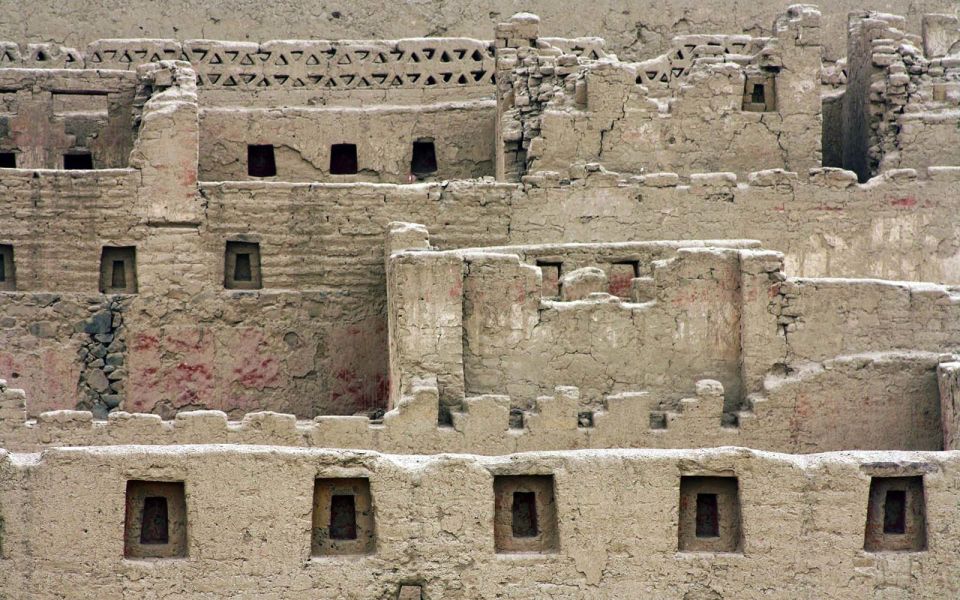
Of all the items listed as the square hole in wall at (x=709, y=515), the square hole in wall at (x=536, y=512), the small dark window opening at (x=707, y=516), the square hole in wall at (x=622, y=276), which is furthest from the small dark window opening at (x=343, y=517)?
the square hole in wall at (x=622, y=276)

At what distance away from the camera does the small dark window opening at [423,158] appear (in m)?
26.1

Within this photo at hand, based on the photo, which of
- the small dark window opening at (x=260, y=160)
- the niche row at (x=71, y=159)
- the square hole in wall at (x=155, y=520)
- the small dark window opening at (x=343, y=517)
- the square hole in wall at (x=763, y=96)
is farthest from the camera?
the small dark window opening at (x=260, y=160)

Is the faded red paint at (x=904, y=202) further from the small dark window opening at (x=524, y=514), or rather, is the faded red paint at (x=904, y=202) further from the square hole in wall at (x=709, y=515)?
the small dark window opening at (x=524, y=514)

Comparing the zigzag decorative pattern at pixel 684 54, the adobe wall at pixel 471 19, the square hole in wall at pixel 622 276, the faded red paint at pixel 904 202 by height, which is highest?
the adobe wall at pixel 471 19

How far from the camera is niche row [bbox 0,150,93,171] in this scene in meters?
25.2

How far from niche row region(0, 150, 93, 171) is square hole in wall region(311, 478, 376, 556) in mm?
10064

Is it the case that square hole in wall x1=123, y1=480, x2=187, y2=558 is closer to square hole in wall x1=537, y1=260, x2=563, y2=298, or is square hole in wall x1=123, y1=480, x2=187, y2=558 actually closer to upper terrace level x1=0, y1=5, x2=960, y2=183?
square hole in wall x1=537, y1=260, x2=563, y2=298

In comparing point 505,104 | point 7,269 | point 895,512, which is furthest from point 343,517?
point 505,104

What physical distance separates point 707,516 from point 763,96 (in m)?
8.79

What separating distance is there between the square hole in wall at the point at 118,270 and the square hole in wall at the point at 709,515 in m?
8.76

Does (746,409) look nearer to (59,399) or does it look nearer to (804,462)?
(804,462)

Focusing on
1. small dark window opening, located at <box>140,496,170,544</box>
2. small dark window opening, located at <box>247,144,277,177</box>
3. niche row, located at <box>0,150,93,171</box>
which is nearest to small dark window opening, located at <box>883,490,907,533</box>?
small dark window opening, located at <box>140,496,170,544</box>

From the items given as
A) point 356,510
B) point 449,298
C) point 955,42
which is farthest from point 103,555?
point 955,42

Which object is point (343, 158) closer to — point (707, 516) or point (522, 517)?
point (522, 517)
